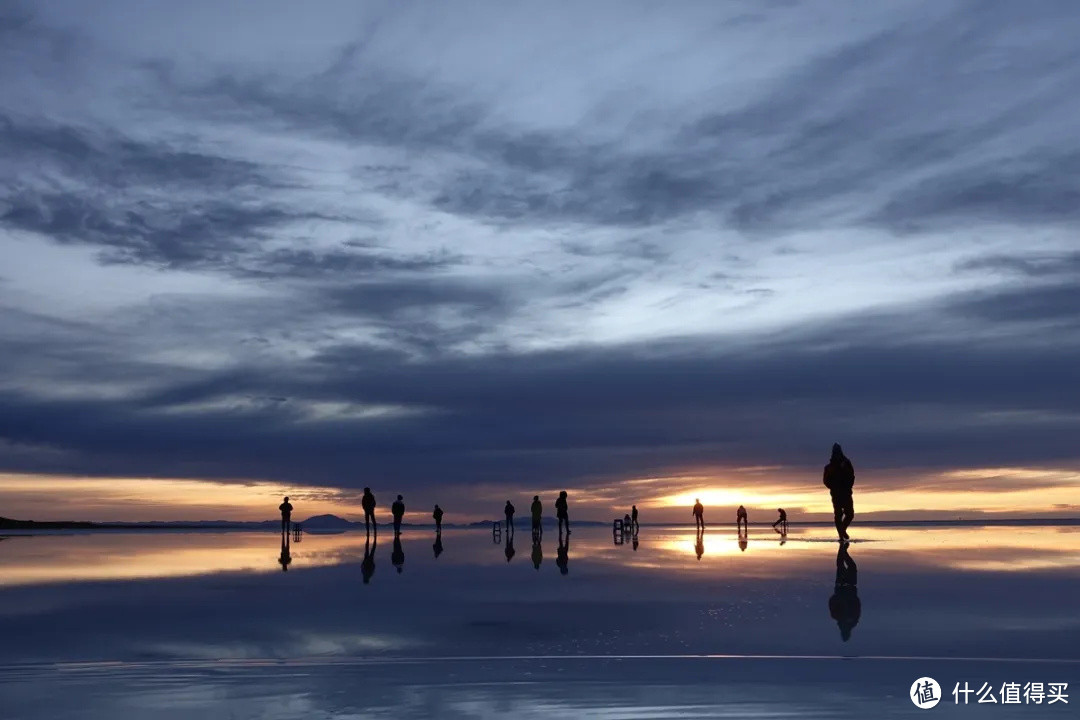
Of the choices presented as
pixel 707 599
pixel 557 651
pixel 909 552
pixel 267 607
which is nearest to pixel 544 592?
pixel 707 599

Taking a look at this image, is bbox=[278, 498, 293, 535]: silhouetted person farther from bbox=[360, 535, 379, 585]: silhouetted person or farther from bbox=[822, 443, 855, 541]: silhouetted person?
bbox=[822, 443, 855, 541]: silhouetted person

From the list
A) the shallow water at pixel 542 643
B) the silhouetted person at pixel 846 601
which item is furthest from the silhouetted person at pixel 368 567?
the silhouetted person at pixel 846 601

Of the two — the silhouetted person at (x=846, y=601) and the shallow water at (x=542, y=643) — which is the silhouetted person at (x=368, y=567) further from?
the silhouetted person at (x=846, y=601)

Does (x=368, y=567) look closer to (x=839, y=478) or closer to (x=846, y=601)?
(x=839, y=478)

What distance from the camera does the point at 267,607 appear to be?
16203mm

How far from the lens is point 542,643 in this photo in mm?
11664

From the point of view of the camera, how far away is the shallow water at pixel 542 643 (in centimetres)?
846

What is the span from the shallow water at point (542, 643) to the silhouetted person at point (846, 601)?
0.07 metres

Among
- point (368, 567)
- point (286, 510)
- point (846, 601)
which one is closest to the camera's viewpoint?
point (846, 601)

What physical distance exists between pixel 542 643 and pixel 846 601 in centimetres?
555

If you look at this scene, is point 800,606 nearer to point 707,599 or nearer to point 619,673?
point 707,599

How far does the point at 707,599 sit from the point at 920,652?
229 inches

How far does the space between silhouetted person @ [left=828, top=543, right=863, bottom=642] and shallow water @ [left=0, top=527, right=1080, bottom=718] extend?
0.07 metres

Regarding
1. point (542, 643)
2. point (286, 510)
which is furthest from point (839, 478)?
point (286, 510)
